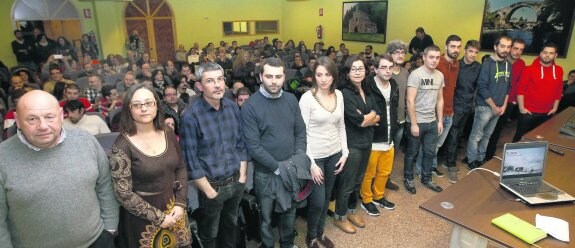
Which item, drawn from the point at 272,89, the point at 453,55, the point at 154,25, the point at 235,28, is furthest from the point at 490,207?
the point at 235,28

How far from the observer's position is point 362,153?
2.78 meters

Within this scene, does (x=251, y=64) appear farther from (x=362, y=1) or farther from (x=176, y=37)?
(x=176, y=37)

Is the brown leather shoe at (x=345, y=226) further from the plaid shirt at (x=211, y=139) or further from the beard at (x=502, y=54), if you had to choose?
the beard at (x=502, y=54)

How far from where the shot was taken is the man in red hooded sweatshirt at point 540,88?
3.76m

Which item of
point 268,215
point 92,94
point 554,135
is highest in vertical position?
point 92,94

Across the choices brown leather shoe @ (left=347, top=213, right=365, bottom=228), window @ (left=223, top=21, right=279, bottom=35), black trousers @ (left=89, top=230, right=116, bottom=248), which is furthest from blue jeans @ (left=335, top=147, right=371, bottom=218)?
window @ (left=223, top=21, right=279, bottom=35)

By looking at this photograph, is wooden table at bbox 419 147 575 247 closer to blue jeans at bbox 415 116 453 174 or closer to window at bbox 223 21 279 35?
blue jeans at bbox 415 116 453 174

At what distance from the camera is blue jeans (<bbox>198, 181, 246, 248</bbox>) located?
2174mm

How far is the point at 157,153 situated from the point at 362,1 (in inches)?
367

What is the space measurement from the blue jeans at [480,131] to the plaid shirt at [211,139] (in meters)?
→ 2.93

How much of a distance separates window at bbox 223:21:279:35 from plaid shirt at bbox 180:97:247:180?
10.7 metres

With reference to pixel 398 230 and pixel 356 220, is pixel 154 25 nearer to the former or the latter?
pixel 356 220

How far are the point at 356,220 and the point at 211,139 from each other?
165 cm

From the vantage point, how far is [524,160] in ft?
7.06
